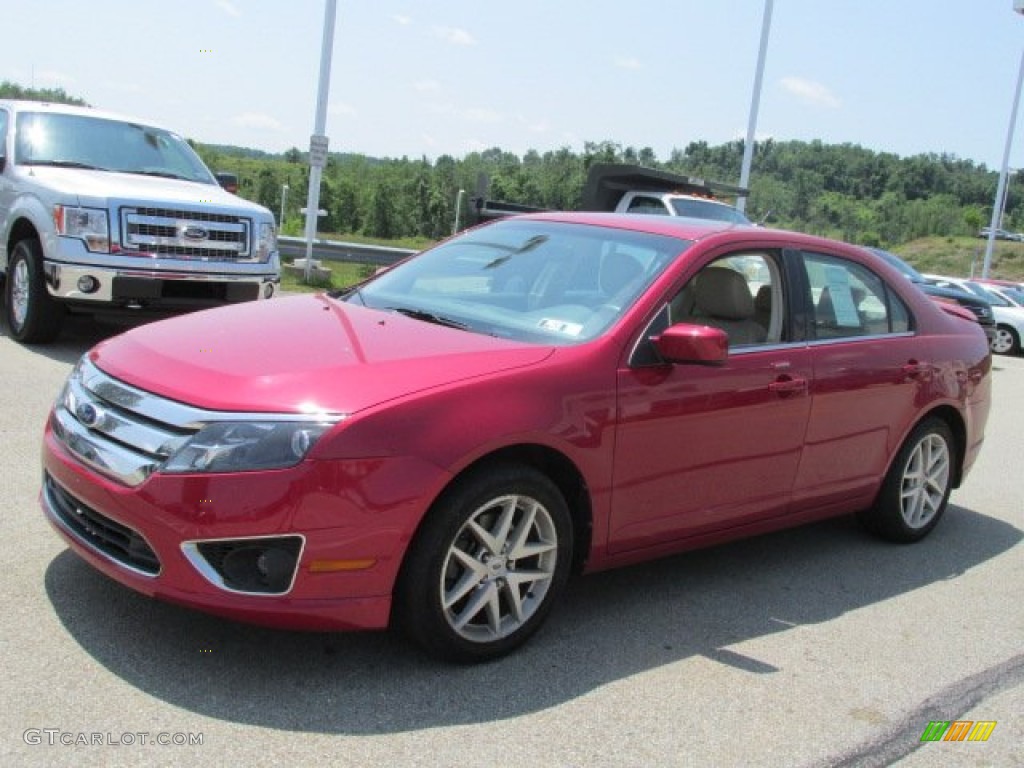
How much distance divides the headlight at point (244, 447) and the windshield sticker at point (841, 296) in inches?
113

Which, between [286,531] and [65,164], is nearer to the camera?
[286,531]

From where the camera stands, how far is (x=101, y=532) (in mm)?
3385

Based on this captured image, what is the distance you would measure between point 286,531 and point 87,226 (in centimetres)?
558

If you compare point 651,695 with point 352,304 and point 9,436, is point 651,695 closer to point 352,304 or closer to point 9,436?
point 352,304

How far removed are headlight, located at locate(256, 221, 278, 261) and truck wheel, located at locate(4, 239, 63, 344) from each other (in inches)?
64.2

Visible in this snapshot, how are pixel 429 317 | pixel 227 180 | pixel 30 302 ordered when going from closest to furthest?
pixel 429 317 < pixel 30 302 < pixel 227 180

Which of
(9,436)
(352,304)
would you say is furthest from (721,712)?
(9,436)

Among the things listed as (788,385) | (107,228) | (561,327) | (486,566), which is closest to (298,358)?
(486,566)

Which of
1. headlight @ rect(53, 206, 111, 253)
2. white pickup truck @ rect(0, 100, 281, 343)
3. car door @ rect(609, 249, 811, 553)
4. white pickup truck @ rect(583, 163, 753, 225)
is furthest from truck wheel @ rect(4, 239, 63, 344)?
white pickup truck @ rect(583, 163, 753, 225)

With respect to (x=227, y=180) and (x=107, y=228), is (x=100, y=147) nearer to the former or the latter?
(x=227, y=180)

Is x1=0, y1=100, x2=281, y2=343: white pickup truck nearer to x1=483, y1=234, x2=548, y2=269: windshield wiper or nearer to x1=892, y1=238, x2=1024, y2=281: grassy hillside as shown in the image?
x1=483, y1=234, x2=548, y2=269: windshield wiper

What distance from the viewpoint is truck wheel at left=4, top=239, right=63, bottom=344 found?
8.06 meters

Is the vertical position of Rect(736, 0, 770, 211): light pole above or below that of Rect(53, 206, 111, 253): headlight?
above

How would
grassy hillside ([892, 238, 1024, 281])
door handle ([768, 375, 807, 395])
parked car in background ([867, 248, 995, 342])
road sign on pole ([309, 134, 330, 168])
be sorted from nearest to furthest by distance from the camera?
door handle ([768, 375, 807, 395]) < road sign on pole ([309, 134, 330, 168]) < parked car in background ([867, 248, 995, 342]) < grassy hillside ([892, 238, 1024, 281])
